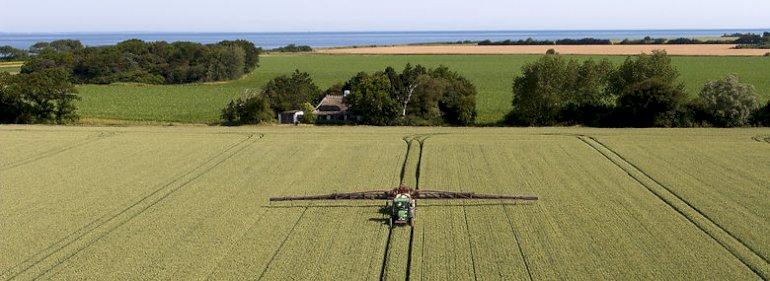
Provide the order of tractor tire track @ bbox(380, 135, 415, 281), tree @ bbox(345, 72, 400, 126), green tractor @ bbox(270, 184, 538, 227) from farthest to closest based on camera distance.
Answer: tree @ bbox(345, 72, 400, 126) → green tractor @ bbox(270, 184, 538, 227) → tractor tire track @ bbox(380, 135, 415, 281)

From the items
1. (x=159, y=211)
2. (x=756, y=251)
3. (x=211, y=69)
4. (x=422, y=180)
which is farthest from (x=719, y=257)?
(x=211, y=69)

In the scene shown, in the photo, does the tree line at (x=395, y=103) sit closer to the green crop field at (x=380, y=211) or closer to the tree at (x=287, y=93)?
the tree at (x=287, y=93)

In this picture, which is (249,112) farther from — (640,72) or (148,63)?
(148,63)

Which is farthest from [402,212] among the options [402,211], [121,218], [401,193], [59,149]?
[59,149]

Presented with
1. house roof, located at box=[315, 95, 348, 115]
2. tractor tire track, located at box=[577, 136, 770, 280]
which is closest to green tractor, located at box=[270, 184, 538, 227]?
tractor tire track, located at box=[577, 136, 770, 280]

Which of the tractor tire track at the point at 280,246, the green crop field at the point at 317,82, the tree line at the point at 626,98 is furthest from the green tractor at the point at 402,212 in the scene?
the green crop field at the point at 317,82

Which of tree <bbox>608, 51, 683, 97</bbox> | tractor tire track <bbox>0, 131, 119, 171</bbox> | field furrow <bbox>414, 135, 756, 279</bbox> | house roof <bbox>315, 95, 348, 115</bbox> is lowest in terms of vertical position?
tractor tire track <bbox>0, 131, 119, 171</bbox>

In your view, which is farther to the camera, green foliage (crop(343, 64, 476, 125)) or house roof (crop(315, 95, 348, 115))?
house roof (crop(315, 95, 348, 115))

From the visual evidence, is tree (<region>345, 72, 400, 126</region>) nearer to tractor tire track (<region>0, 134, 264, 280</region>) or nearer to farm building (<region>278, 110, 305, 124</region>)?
farm building (<region>278, 110, 305, 124</region>)
